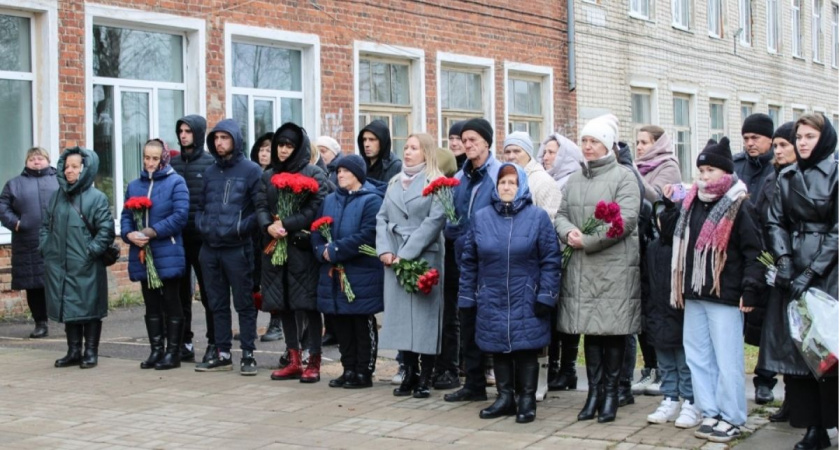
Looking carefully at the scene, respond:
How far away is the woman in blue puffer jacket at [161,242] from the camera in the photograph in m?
9.41

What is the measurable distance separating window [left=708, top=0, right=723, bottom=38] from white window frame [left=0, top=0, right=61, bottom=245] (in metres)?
18.1

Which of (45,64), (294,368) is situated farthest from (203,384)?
(45,64)

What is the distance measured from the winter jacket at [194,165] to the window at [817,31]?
2803cm

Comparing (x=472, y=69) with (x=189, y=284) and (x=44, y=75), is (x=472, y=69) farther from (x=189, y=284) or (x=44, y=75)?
(x=189, y=284)

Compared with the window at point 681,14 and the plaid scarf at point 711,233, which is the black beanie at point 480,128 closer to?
the plaid scarf at point 711,233

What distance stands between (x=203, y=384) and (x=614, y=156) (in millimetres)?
3590

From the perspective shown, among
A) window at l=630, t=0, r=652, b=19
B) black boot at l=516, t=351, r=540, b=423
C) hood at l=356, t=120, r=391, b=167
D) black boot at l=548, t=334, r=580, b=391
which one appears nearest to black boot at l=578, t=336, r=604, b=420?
black boot at l=516, t=351, r=540, b=423

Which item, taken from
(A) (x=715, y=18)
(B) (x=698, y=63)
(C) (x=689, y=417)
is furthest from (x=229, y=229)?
(A) (x=715, y=18)

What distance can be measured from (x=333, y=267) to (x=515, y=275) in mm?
1767

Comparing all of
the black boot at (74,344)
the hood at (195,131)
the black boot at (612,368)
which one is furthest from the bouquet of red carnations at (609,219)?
the black boot at (74,344)

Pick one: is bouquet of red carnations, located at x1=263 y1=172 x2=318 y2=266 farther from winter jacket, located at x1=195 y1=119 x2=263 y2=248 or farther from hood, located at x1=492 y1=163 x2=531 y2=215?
hood, located at x1=492 y1=163 x2=531 y2=215

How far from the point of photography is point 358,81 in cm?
1694

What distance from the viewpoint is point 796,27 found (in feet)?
110

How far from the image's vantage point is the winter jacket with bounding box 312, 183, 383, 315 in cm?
848
